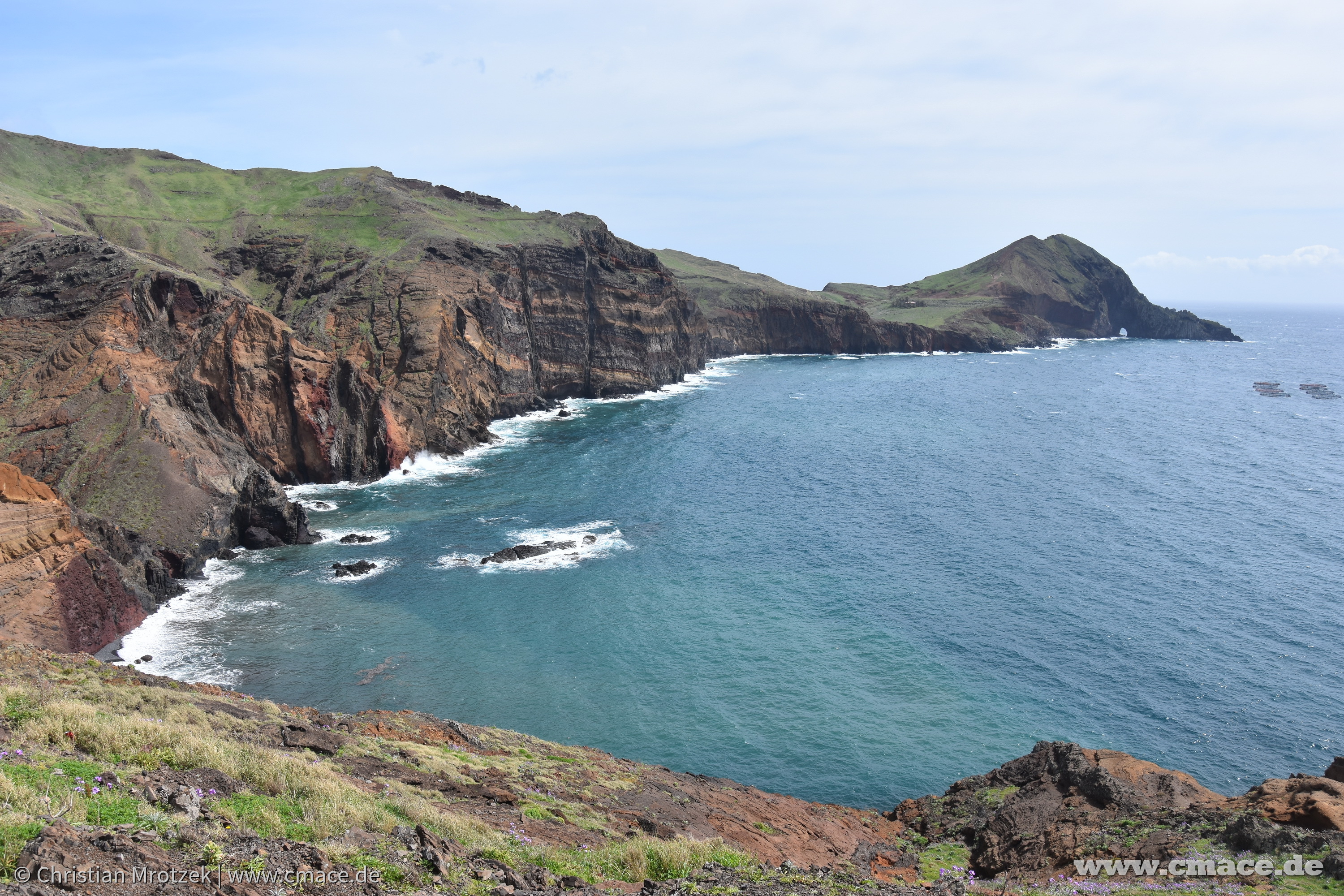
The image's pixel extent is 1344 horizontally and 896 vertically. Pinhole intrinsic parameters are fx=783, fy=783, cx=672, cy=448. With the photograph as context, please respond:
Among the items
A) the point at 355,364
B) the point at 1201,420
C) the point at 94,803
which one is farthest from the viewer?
the point at 1201,420

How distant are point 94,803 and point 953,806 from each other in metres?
28.9

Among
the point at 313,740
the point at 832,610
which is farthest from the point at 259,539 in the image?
the point at 832,610

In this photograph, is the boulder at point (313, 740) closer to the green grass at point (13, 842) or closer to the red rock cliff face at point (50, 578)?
the green grass at point (13, 842)

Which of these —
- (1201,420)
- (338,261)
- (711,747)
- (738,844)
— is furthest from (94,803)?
(1201,420)

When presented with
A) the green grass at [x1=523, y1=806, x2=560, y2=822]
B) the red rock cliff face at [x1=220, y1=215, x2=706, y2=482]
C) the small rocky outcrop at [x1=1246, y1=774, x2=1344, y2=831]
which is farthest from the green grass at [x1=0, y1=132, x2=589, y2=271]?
the small rocky outcrop at [x1=1246, y1=774, x2=1344, y2=831]

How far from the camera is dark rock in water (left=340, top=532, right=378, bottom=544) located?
61812mm

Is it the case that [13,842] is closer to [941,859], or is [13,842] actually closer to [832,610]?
[941,859]

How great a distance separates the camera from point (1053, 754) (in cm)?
3186

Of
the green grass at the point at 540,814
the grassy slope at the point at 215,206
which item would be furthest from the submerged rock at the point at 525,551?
the grassy slope at the point at 215,206

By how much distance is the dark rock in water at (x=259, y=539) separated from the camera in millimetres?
60438

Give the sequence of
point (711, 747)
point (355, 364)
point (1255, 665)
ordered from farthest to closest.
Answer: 1. point (355, 364)
2. point (1255, 665)
3. point (711, 747)

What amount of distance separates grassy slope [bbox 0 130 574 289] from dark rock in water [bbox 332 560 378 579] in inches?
2661

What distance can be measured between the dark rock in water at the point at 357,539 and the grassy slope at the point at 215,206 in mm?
61644

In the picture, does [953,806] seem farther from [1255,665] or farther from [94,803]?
[94,803]
